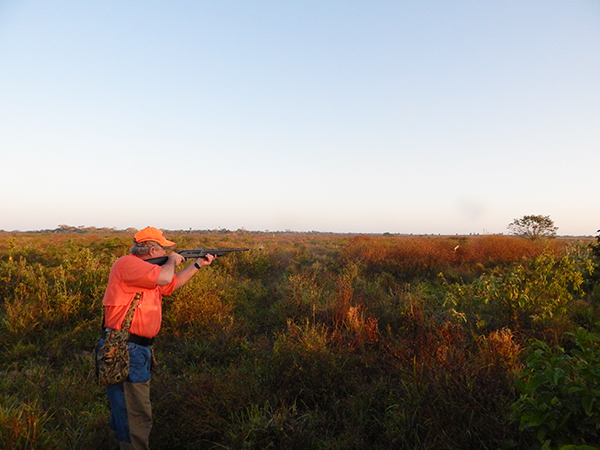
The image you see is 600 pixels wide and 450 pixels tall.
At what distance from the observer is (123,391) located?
281 cm

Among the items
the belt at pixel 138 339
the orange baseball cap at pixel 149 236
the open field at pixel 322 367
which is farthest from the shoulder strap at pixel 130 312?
the open field at pixel 322 367

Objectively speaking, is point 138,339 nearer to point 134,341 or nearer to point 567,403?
point 134,341

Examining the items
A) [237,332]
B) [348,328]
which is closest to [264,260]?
[237,332]

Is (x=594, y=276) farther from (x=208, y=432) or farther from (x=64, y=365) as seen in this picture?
(x=64, y=365)

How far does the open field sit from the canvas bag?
0.60m

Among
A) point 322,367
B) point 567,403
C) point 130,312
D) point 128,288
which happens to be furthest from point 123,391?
point 567,403

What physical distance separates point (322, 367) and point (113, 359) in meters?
2.32

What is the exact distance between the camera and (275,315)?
639 cm

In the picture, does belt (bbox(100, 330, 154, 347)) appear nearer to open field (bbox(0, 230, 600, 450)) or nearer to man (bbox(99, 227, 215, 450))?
man (bbox(99, 227, 215, 450))

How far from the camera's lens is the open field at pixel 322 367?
2.61 m

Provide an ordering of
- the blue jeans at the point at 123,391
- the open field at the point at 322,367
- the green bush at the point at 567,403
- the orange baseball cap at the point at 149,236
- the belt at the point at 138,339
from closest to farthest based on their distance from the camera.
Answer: the green bush at the point at 567,403 < the open field at the point at 322,367 < the blue jeans at the point at 123,391 < the belt at the point at 138,339 < the orange baseball cap at the point at 149,236

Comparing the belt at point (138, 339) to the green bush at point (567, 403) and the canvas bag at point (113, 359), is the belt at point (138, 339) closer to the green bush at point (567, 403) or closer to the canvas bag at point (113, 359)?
the canvas bag at point (113, 359)

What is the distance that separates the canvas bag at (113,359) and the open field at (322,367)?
598 mm

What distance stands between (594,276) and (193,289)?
853 centimetres
